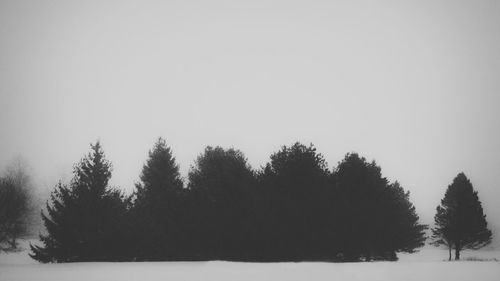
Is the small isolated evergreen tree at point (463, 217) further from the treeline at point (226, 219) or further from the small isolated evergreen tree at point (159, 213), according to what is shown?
the small isolated evergreen tree at point (159, 213)

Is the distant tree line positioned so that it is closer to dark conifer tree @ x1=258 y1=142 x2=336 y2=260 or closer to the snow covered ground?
dark conifer tree @ x1=258 y1=142 x2=336 y2=260

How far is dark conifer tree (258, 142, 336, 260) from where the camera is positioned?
2181cm

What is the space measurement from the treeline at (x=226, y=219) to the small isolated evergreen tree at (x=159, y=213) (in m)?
0.08

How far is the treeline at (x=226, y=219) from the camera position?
72.6 ft

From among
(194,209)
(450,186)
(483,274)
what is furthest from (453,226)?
(194,209)

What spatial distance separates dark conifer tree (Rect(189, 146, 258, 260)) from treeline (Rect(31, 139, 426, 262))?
0.07 meters

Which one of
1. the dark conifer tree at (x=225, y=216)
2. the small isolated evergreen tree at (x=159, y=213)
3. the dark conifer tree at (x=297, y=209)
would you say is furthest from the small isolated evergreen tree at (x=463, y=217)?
the small isolated evergreen tree at (x=159, y=213)

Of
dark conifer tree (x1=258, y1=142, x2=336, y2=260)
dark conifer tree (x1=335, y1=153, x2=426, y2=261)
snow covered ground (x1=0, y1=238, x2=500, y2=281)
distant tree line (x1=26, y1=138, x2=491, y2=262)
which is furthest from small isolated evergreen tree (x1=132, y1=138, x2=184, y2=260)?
dark conifer tree (x1=335, y1=153, x2=426, y2=261)

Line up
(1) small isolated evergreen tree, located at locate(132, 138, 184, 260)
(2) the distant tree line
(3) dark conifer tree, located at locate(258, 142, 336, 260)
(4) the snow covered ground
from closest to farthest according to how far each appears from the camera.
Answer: (4) the snow covered ground < (3) dark conifer tree, located at locate(258, 142, 336, 260) < (2) the distant tree line < (1) small isolated evergreen tree, located at locate(132, 138, 184, 260)

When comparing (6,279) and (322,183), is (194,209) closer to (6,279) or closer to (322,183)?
(322,183)

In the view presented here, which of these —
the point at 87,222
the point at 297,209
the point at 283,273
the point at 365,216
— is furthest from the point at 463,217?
the point at 87,222

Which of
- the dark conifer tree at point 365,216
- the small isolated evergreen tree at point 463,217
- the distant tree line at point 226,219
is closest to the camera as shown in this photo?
the distant tree line at point 226,219

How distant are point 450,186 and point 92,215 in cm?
3869

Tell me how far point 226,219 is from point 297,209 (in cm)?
502
